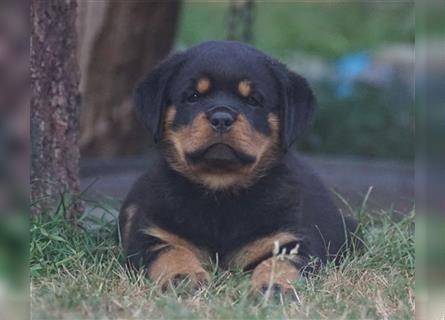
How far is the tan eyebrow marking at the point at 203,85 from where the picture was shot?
4.24 m

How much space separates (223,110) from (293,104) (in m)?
0.42

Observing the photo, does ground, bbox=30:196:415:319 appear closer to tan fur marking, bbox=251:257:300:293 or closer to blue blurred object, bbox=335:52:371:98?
tan fur marking, bbox=251:257:300:293

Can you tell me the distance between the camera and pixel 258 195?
4.40m

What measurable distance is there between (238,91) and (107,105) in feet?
11.4

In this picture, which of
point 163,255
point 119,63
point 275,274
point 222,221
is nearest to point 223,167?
point 222,221

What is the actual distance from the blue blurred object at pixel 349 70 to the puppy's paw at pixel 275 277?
5.70 meters

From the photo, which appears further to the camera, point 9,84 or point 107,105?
point 107,105

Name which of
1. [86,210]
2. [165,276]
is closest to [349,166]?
[86,210]

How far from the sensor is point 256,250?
168 inches

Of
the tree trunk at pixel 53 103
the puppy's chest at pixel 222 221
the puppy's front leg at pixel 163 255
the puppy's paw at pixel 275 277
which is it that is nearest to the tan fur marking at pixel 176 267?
the puppy's front leg at pixel 163 255

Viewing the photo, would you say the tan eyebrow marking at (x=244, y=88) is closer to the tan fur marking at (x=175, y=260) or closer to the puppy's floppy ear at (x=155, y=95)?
the puppy's floppy ear at (x=155, y=95)

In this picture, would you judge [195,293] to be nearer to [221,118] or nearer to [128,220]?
[221,118]

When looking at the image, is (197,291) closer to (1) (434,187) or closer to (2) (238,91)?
(2) (238,91)

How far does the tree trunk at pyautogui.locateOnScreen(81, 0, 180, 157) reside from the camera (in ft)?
23.7
